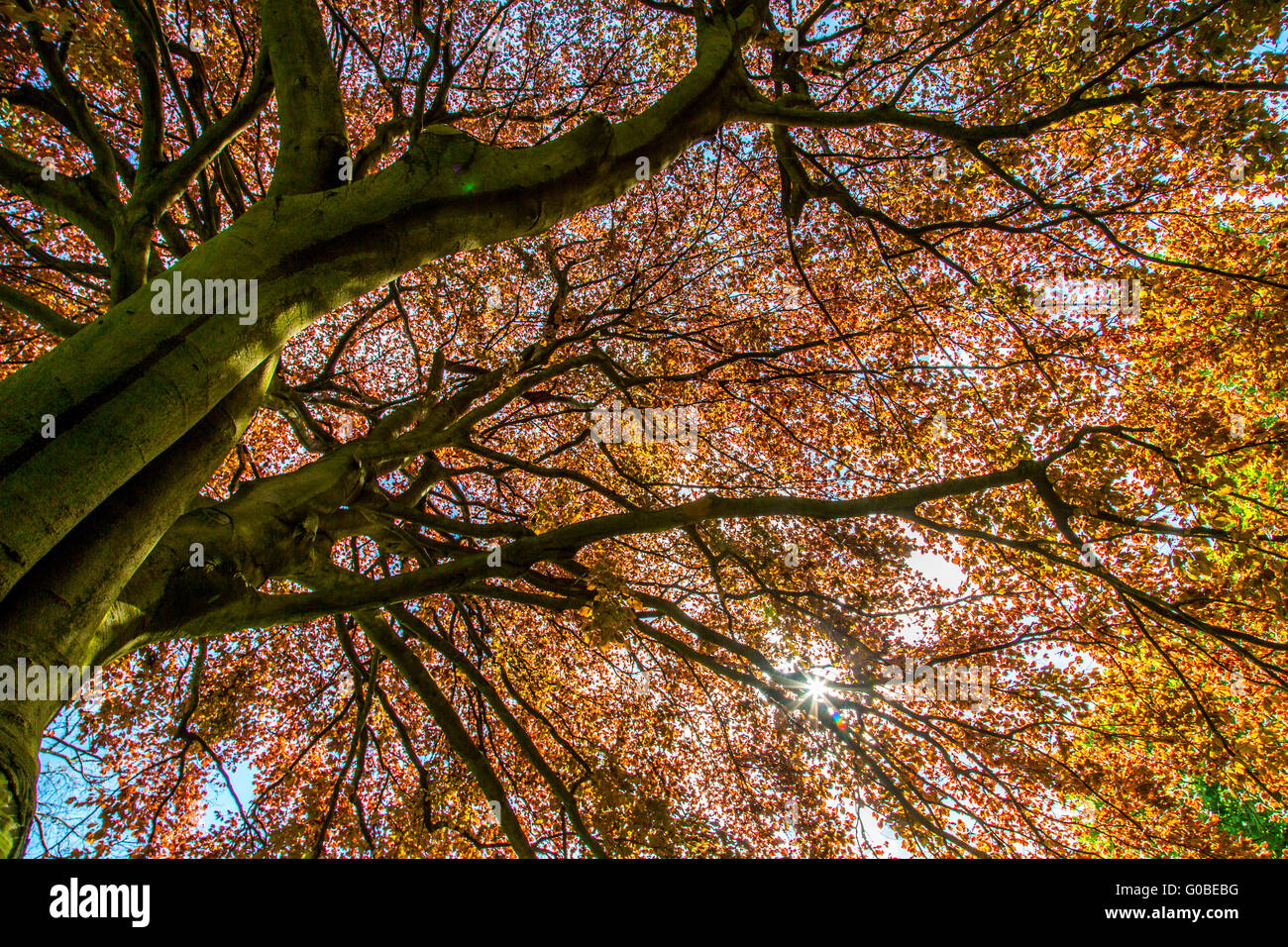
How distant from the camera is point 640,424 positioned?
337 inches

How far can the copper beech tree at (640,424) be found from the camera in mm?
2797

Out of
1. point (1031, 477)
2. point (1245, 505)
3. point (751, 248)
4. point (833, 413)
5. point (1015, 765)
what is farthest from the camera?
point (751, 248)

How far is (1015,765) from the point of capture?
610 cm

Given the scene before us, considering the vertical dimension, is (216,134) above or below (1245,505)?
above

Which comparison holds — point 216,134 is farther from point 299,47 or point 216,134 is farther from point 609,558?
point 609,558

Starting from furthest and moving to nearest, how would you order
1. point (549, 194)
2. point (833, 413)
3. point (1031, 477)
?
1. point (833, 413)
2. point (1031, 477)
3. point (549, 194)

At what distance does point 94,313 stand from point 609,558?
24.7 feet

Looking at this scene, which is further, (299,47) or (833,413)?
(833,413)

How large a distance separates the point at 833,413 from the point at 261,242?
7724 mm

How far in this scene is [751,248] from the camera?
9297 millimetres

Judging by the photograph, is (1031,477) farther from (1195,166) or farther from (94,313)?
(94,313)

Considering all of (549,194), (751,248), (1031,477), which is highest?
(751,248)

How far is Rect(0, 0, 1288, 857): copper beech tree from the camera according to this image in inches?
110

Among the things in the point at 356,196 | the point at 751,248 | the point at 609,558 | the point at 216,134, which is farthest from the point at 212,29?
the point at 609,558
